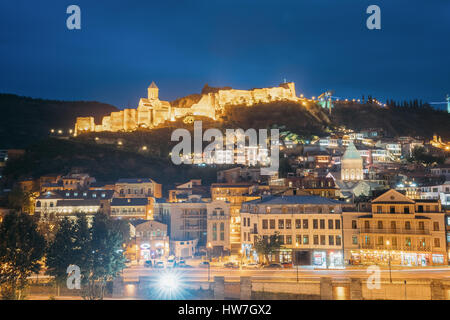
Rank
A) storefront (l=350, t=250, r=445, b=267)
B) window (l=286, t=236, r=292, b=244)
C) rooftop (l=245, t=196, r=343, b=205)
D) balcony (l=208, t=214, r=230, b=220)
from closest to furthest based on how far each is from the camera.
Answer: storefront (l=350, t=250, r=445, b=267) < window (l=286, t=236, r=292, b=244) < rooftop (l=245, t=196, r=343, b=205) < balcony (l=208, t=214, r=230, b=220)

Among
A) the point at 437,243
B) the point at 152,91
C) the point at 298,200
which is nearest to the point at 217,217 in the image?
the point at 298,200

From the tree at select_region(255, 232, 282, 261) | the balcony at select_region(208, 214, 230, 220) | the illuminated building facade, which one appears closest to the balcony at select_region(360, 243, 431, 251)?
the tree at select_region(255, 232, 282, 261)

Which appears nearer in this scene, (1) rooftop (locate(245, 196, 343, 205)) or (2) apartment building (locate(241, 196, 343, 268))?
(2) apartment building (locate(241, 196, 343, 268))

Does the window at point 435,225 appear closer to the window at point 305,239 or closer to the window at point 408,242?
the window at point 408,242

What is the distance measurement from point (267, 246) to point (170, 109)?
10245 centimetres

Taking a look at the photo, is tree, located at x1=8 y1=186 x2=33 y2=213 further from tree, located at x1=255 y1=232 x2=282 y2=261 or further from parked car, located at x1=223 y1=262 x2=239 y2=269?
tree, located at x1=255 y1=232 x2=282 y2=261

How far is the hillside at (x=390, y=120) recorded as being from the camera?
173625 millimetres

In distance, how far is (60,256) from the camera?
1721 inches

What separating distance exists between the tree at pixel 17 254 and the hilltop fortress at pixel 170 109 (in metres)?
94.1

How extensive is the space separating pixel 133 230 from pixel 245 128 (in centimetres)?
8380

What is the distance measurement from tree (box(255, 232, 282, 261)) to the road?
3.75m

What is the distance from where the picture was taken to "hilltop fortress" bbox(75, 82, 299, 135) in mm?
138125

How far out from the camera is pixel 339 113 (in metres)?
181
